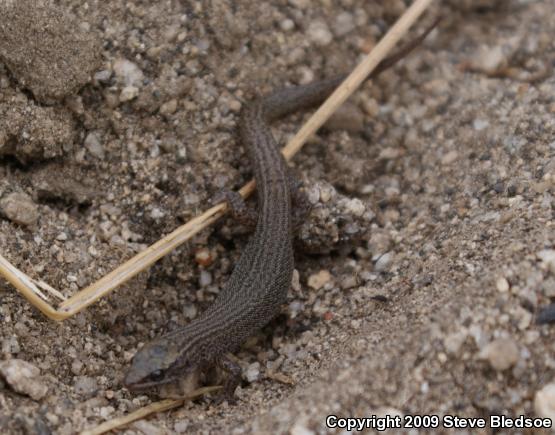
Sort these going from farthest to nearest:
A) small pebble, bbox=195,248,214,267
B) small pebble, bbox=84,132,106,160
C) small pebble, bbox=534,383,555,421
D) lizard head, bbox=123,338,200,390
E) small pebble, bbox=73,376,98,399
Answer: small pebble, bbox=195,248,214,267 < small pebble, bbox=84,132,106,160 < lizard head, bbox=123,338,200,390 < small pebble, bbox=73,376,98,399 < small pebble, bbox=534,383,555,421

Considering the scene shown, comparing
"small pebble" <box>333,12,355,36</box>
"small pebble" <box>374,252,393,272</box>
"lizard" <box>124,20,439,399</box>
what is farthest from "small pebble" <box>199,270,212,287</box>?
"small pebble" <box>333,12,355,36</box>

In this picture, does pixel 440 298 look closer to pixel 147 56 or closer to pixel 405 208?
pixel 405 208

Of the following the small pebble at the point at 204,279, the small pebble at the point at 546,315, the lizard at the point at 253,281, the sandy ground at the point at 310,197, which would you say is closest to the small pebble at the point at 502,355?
the sandy ground at the point at 310,197

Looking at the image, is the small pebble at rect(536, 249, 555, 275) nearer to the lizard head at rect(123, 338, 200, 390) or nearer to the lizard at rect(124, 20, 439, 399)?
the lizard at rect(124, 20, 439, 399)

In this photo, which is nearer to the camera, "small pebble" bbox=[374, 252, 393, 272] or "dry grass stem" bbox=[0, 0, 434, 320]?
"dry grass stem" bbox=[0, 0, 434, 320]

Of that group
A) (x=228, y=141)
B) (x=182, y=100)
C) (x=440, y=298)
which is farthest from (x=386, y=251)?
(x=182, y=100)

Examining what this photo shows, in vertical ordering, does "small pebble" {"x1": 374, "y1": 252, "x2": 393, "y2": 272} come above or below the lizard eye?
below

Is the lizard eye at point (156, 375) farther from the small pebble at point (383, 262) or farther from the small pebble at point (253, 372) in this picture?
the small pebble at point (383, 262)

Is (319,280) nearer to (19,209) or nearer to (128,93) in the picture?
(128,93)

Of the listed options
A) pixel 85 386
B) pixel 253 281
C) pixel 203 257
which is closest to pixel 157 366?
pixel 85 386
